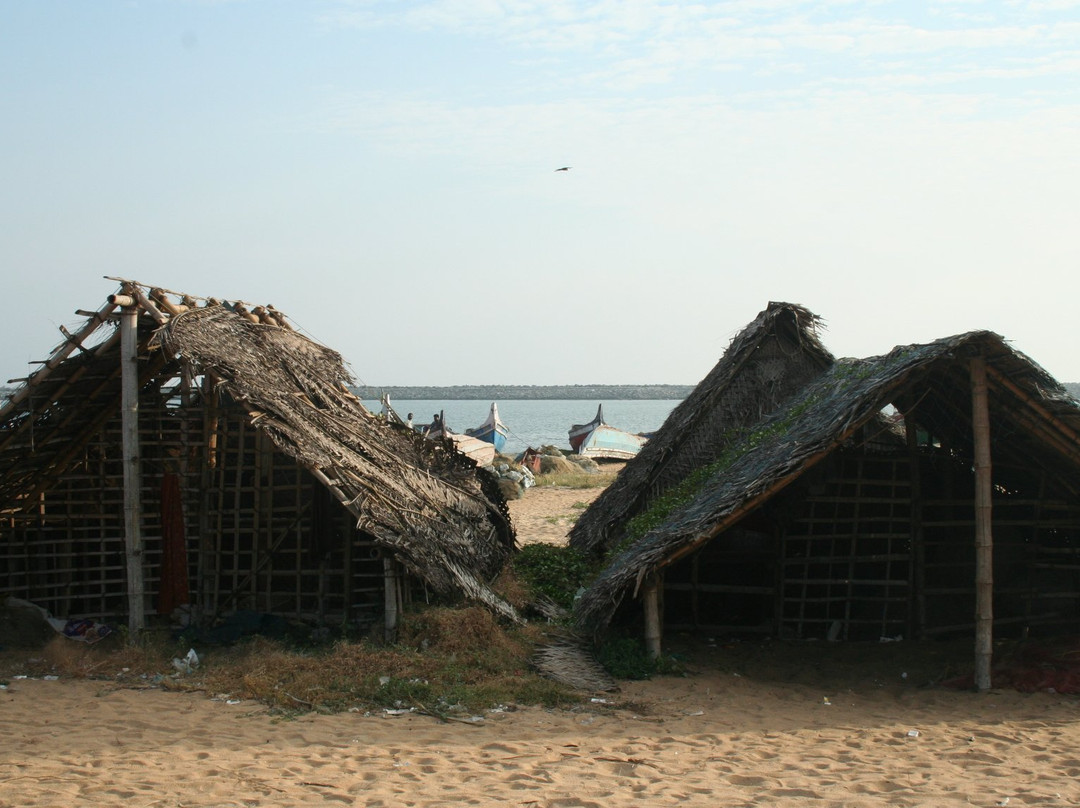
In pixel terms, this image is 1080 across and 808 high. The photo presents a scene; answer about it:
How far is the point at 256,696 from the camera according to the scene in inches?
301

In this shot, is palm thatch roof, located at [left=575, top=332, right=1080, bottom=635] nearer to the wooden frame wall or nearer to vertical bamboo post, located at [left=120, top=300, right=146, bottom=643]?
the wooden frame wall

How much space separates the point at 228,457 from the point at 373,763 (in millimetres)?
5192

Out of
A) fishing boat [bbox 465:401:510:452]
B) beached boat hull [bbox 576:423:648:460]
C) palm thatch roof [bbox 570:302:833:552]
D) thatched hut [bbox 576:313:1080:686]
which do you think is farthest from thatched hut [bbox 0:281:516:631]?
beached boat hull [bbox 576:423:648:460]

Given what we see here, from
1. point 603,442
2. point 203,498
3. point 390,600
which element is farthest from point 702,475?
point 603,442

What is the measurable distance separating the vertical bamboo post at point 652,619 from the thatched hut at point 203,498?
1.56m

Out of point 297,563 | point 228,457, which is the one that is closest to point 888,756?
point 297,563

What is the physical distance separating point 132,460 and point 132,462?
2 cm

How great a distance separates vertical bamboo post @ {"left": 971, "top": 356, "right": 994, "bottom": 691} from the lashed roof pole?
7.43 meters

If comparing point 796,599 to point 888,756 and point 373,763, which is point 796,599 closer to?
point 888,756

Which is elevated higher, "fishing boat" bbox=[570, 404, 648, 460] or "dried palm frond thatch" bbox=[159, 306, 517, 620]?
"dried palm frond thatch" bbox=[159, 306, 517, 620]

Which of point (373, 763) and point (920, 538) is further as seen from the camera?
point (920, 538)

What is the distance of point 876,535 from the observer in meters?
10.2

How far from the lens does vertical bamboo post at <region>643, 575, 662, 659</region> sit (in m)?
8.67

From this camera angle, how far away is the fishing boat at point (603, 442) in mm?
40875
